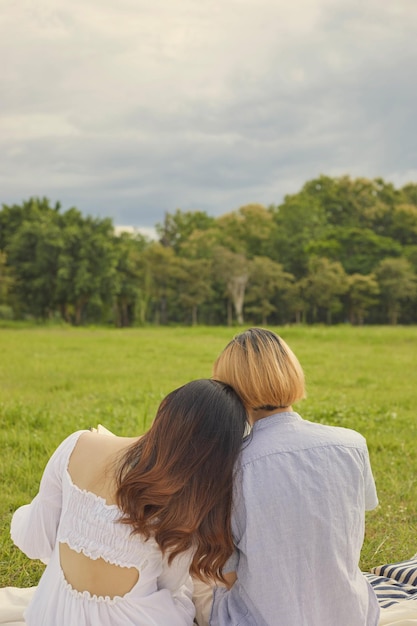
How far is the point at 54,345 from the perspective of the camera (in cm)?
1662

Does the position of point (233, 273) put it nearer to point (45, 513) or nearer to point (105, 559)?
point (45, 513)

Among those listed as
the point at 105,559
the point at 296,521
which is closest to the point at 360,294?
the point at 296,521

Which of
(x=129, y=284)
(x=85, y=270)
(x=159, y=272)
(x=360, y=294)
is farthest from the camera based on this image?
(x=129, y=284)

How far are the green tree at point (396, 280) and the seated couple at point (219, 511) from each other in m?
34.3

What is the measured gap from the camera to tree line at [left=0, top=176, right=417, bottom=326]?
34.7m

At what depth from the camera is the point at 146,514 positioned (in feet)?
6.42

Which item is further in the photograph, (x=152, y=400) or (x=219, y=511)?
(x=152, y=400)

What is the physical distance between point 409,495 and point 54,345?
516 inches

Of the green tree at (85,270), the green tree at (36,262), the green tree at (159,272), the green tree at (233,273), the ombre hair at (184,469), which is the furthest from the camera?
the green tree at (159,272)

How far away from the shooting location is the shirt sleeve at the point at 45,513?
2.17 metres

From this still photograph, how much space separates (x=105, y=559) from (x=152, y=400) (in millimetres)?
6207

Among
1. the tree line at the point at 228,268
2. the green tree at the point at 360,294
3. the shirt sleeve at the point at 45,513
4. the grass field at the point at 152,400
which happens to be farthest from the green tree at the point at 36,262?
the shirt sleeve at the point at 45,513

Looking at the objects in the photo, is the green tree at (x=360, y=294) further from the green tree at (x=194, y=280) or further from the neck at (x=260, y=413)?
the neck at (x=260, y=413)

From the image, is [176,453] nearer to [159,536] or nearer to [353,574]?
[159,536]
